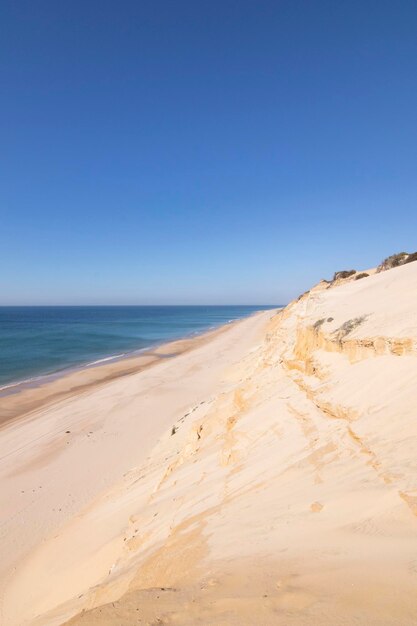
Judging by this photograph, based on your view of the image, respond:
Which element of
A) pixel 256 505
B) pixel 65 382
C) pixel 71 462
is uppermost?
pixel 256 505

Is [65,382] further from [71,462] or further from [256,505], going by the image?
[256,505]

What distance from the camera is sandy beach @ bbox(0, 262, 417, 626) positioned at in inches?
98.8

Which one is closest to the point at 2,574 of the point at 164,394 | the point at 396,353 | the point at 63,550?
the point at 63,550

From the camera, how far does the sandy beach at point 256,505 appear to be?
8.23ft

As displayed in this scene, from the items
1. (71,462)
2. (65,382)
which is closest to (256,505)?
(71,462)

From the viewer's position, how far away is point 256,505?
14.1 feet

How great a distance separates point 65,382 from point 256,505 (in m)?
22.0

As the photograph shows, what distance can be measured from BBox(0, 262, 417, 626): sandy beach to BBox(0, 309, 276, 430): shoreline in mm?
6069

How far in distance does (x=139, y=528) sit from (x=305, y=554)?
3678 mm

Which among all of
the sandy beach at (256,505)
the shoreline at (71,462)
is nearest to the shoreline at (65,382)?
the shoreline at (71,462)

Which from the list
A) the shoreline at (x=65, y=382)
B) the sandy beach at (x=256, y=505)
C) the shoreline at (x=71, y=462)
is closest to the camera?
the sandy beach at (x=256, y=505)

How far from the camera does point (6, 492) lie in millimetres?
9664

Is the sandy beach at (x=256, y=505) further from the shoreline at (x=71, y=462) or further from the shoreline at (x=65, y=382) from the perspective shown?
the shoreline at (x=65, y=382)

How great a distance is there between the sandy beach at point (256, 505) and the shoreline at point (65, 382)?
607cm
